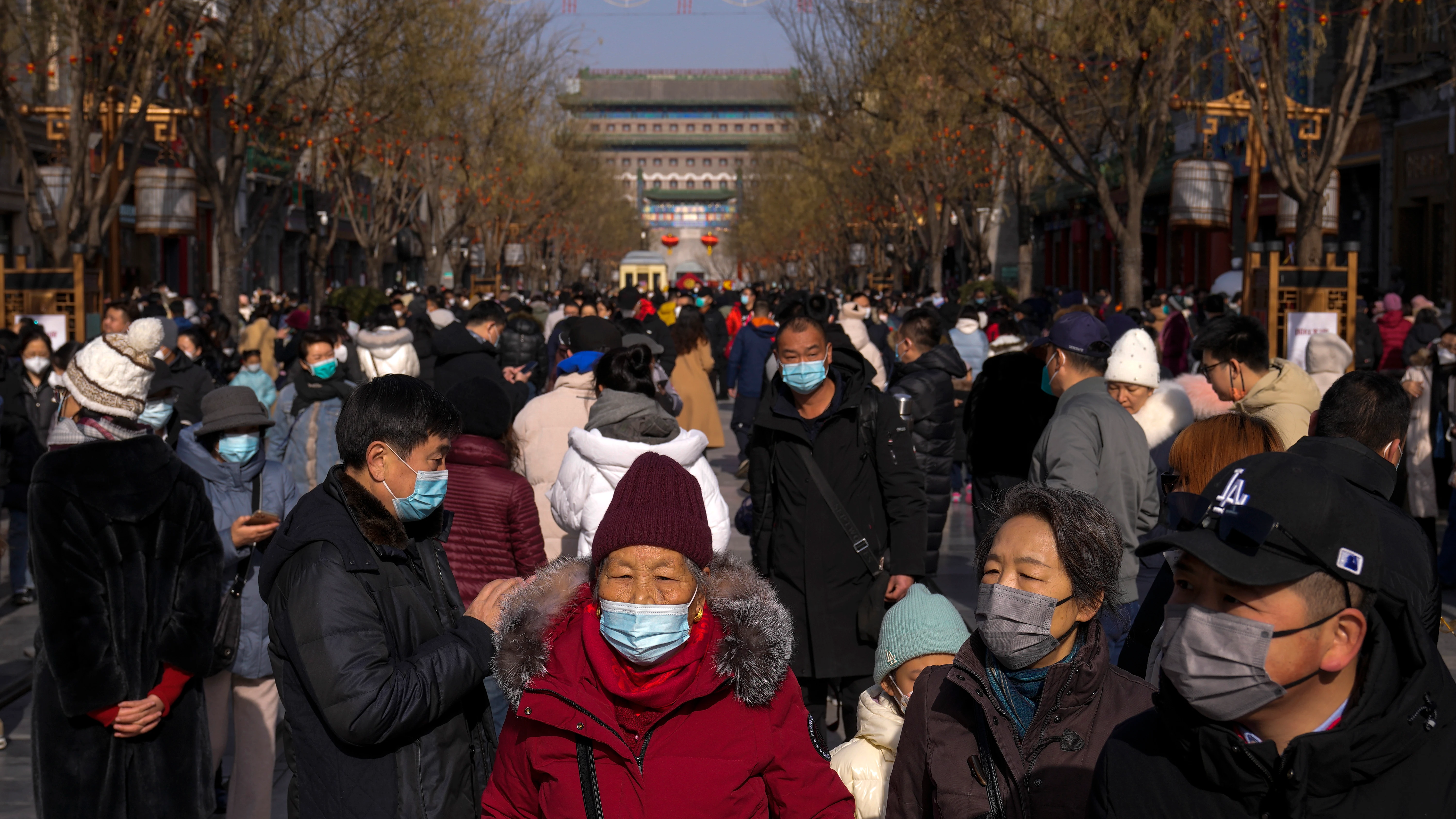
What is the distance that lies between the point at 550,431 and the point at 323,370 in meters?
1.57

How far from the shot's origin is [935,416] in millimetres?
8180

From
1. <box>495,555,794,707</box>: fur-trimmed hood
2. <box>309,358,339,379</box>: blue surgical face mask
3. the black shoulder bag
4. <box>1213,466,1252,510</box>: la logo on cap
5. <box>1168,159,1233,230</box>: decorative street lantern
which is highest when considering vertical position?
<box>1168,159,1233,230</box>: decorative street lantern

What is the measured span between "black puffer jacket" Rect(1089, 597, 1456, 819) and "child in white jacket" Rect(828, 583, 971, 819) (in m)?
1.51

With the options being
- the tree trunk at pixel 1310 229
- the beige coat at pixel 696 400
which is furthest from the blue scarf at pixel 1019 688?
the tree trunk at pixel 1310 229

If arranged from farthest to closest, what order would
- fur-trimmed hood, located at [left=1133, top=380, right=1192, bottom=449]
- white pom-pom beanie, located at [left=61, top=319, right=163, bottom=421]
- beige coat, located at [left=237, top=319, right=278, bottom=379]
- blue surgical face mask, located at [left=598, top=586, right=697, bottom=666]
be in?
beige coat, located at [left=237, top=319, right=278, bottom=379] < fur-trimmed hood, located at [left=1133, top=380, right=1192, bottom=449] < white pom-pom beanie, located at [left=61, top=319, right=163, bottom=421] < blue surgical face mask, located at [left=598, top=586, right=697, bottom=666]

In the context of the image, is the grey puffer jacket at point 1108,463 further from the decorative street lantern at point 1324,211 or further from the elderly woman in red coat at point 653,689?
the decorative street lantern at point 1324,211

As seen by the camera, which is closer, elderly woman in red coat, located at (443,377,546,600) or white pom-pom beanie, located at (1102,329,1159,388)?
elderly woman in red coat, located at (443,377,546,600)

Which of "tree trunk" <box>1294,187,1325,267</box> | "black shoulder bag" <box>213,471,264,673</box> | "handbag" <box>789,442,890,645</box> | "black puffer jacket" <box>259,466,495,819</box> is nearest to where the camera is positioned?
"black puffer jacket" <box>259,466,495,819</box>

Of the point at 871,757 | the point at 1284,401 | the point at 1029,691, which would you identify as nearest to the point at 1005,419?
the point at 1284,401

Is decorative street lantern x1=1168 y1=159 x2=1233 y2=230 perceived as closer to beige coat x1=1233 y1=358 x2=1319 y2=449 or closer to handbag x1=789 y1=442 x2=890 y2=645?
beige coat x1=1233 y1=358 x2=1319 y2=449

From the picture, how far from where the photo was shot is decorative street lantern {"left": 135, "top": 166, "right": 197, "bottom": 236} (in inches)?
644

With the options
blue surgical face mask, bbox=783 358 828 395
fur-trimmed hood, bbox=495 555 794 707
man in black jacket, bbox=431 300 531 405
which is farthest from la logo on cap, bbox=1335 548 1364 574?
man in black jacket, bbox=431 300 531 405

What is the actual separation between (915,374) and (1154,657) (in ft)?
20.3

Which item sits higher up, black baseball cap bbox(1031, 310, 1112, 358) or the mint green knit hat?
black baseball cap bbox(1031, 310, 1112, 358)
